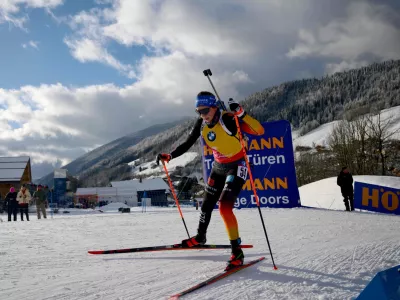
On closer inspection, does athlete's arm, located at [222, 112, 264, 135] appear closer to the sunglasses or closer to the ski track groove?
the sunglasses

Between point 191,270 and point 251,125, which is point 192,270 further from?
point 251,125

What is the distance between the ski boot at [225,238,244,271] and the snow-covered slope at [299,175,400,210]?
55.2ft

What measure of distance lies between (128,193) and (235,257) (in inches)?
2202

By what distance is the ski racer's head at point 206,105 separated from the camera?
4340mm

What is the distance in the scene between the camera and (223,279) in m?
3.16

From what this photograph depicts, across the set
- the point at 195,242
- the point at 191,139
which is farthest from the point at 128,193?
the point at 195,242

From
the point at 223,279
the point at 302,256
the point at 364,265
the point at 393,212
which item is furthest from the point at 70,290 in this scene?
the point at 393,212

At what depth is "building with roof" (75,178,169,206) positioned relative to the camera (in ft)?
173

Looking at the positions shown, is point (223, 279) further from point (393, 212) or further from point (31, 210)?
point (31, 210)

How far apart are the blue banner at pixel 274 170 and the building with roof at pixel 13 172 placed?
32.9 metres

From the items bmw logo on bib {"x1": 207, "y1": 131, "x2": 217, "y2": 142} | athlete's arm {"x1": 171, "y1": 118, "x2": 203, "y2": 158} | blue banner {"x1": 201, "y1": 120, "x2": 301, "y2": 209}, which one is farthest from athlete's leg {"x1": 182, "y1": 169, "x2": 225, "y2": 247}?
blue banner {"x1": 201, "y1": 120, "x2": 301, "y2": 209}

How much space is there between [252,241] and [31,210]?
33.2 m

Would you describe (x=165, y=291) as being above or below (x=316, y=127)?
below

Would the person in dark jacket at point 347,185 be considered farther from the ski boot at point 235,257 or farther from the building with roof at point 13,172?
the building with roof at point 13,172
